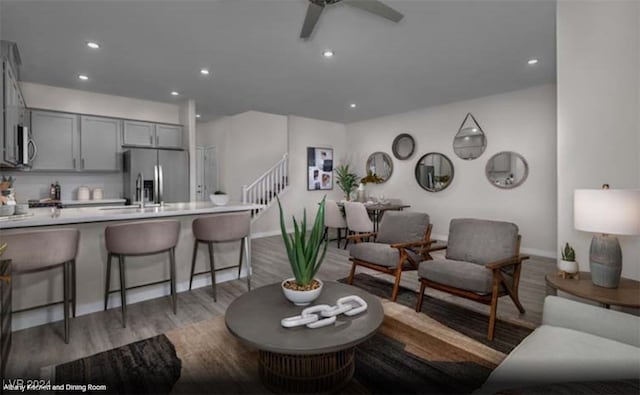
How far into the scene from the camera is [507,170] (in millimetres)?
5340

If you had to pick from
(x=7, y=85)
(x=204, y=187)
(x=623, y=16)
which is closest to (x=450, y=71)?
(x=623, y=16)

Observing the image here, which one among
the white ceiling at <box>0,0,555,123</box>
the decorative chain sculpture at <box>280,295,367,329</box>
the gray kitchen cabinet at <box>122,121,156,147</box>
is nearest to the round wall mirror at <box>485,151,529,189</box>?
the white ceiling at <box>0,0,555,123</box>

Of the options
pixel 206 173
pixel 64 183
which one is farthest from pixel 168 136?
pixel 206 173

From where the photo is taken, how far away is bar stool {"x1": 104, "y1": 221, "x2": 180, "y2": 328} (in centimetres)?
265

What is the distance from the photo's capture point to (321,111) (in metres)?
6.77

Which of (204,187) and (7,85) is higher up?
(7,85)

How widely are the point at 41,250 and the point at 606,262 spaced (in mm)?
3741

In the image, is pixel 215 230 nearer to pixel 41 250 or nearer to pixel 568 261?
pixel 41 250

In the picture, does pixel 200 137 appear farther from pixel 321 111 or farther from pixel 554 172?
pixel 554 172

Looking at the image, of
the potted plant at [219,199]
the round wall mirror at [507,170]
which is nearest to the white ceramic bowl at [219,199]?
the potted plant at [219,199]

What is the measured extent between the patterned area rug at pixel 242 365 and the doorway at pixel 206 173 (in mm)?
5562

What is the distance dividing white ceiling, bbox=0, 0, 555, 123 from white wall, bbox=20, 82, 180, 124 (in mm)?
282

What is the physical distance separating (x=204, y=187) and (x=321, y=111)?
11.9 feet

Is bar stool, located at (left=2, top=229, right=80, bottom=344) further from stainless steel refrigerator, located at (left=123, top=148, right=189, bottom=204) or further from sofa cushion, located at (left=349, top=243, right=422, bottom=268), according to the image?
stainless steel refrigerator, located at (left=123, top=148, right=189, bottom=204)
